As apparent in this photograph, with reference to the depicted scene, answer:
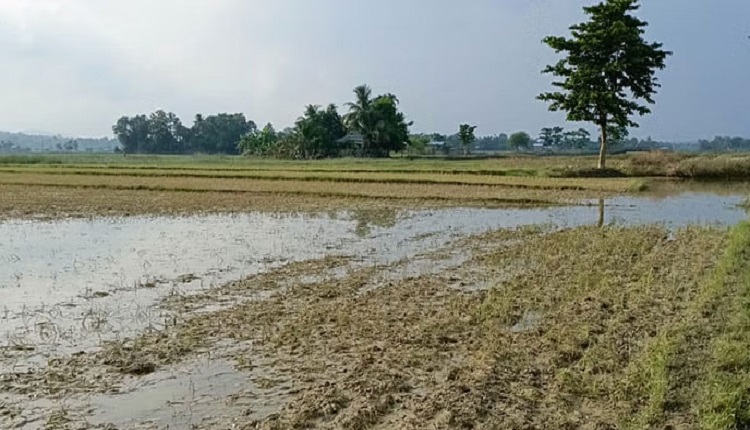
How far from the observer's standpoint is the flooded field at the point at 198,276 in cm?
450

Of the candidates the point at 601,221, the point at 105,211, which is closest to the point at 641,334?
the point at 601,221

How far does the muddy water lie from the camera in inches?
267

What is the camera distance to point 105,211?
1730 centimetres

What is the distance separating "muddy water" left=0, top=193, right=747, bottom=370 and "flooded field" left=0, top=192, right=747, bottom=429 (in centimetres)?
2

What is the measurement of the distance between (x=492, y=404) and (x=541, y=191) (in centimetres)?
1907

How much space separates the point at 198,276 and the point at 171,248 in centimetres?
266

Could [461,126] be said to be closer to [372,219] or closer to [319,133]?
[319,133]

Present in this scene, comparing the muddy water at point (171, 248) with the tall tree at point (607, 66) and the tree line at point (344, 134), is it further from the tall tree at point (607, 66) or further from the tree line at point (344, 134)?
the tree line at point (344, 134)

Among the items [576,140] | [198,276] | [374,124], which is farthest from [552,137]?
[198,276]

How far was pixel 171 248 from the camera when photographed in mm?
11414

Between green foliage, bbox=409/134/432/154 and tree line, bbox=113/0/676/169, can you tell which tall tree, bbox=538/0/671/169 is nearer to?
tree line, bbox=113/0/676/169

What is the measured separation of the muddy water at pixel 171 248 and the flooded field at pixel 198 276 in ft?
0.08

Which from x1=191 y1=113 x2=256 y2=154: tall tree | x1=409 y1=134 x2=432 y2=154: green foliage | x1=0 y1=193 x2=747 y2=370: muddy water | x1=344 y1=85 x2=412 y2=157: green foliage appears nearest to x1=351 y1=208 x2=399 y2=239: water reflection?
x1=0 y1=193 x2=747 y2=370: muddy water

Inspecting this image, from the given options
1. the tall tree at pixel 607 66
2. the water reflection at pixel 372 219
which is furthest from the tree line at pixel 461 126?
the water reflection at pixel 372 219
